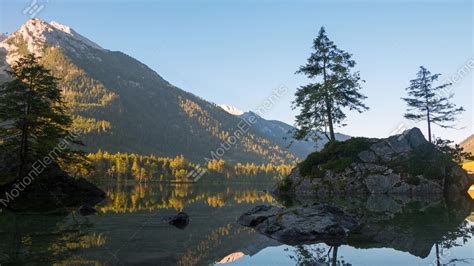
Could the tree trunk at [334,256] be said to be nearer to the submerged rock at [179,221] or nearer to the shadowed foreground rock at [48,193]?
the submerged rock at [179,221]

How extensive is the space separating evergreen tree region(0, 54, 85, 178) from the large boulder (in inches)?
1000

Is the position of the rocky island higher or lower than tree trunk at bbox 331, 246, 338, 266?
higher

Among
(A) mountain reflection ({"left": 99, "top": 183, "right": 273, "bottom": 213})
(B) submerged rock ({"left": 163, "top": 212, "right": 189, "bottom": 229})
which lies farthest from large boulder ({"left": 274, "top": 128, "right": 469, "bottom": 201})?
(B) submerged rock ({"left": 163, "top": 212, "right": 189, "bottom": 229})

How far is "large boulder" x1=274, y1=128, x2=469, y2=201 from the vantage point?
133 ft

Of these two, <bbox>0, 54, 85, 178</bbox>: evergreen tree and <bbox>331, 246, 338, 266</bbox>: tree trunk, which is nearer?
<bbox>331, 246, 338, 266</bbox>: tree trunk

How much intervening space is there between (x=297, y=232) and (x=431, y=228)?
A: 5604 mm

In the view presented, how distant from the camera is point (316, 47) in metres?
49.8

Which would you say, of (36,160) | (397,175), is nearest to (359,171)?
(397,175)

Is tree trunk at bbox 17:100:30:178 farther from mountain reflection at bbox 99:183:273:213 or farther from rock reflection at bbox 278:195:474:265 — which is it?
rock reflection at bbox 278:195:474:265

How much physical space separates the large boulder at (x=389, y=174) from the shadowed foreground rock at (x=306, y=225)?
24.1 meters

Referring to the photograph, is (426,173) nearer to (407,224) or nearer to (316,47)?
(316,47)

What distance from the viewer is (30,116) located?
31.5 meters

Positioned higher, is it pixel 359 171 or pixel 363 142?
pixel 363 142

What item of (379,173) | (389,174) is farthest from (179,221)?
(389,174)
